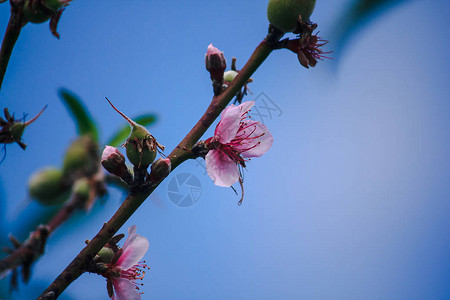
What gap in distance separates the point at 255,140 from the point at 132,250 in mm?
178

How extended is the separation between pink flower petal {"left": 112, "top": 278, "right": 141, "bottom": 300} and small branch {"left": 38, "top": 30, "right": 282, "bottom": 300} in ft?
0.19

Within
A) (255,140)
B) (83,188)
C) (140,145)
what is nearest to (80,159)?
(83,188)

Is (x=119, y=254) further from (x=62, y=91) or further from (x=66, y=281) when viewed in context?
(x=62, y=91)

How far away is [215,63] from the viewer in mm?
423

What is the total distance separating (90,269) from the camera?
1.18ft

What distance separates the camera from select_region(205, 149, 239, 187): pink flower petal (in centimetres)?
42

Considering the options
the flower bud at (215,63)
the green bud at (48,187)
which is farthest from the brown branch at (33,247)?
the flower bud at (215,63)

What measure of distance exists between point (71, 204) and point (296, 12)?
0.31 m

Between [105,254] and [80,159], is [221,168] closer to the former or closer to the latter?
[105,254]

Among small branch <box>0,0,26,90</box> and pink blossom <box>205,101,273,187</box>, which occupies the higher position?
pink blossom <box>205,101,273,187</box>

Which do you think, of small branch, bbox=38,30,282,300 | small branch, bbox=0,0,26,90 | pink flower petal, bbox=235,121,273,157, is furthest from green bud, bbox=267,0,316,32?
small branch, bbox=0,0,26,90

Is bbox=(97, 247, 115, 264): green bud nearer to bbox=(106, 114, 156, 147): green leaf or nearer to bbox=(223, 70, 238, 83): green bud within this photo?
bbox=(106, 114, 156, 147): green leaf

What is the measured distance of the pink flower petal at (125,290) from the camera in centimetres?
40

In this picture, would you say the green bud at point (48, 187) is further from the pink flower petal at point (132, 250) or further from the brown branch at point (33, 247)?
the pink flower petal at point (132, 250)
